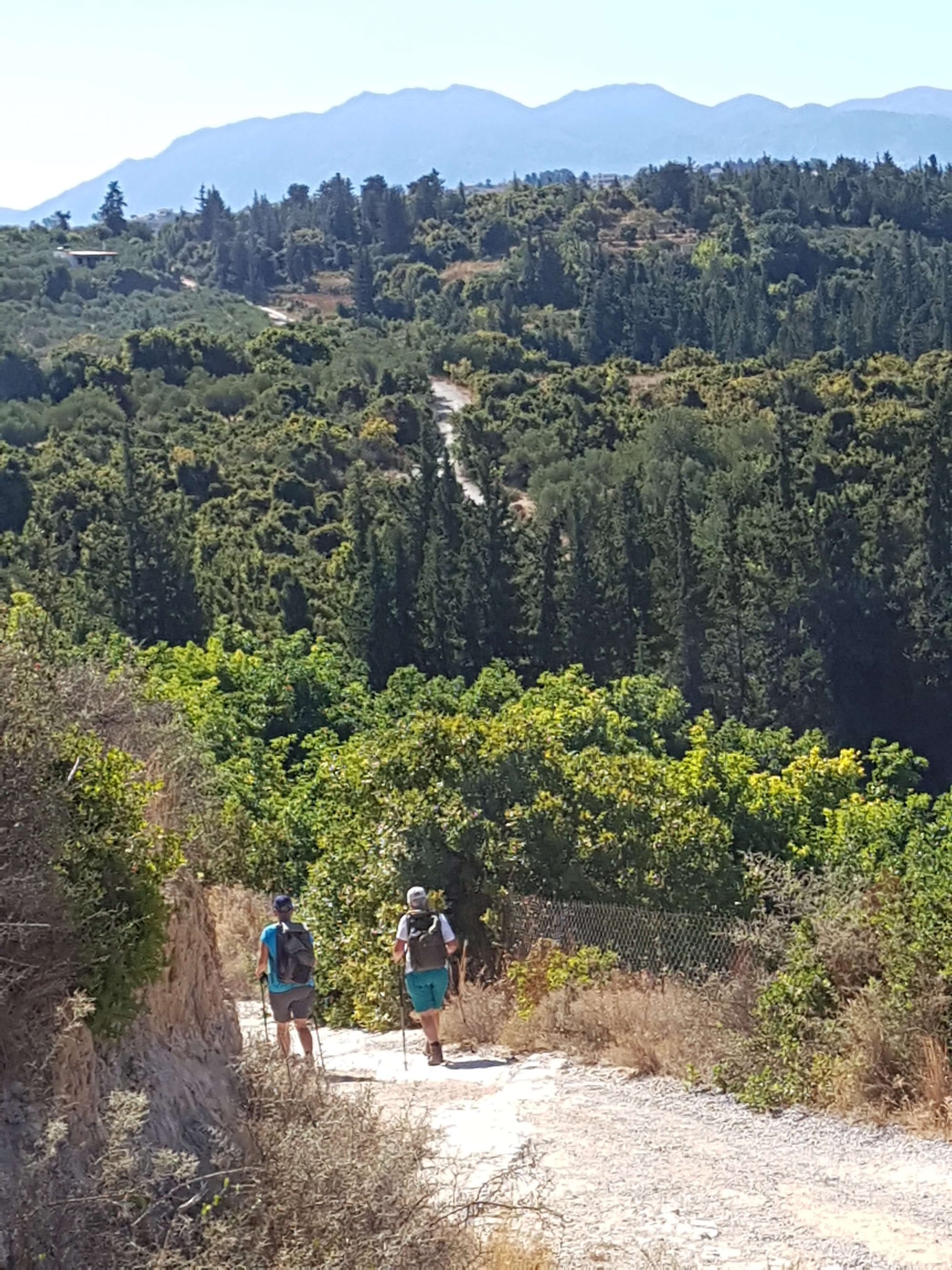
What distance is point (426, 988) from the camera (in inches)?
374

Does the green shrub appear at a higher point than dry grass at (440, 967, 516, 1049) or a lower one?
higher

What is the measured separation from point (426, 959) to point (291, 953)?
0.90 m

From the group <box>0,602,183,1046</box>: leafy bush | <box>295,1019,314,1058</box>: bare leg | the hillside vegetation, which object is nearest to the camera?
<box>0,602,183,1046</box>: leafy bush

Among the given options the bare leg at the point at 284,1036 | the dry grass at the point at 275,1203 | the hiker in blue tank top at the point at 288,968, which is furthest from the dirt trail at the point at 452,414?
the dry grass at the point at 275,1203

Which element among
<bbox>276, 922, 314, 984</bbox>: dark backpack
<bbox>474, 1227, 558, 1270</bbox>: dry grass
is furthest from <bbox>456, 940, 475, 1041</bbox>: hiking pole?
<bbox>474, 1227, 558, 1270</bbox>: dry grass

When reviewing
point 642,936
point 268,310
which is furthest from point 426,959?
point 268,310

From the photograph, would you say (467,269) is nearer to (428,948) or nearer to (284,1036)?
(428,948)

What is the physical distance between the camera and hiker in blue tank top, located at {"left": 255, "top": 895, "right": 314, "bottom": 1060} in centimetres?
895

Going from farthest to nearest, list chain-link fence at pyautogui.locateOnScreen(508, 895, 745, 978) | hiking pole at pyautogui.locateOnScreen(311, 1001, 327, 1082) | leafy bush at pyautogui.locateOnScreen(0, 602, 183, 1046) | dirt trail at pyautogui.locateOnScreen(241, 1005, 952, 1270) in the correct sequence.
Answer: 1. chain-link fence at pyautogui.locateOnScreen(508, 895, 745, 978)
2. hiking pole at pyautogui.locateOnScreen(311, 1001, 327, 1082)
3. dirt trail at pyautogui.locateOnScreen(241, 1005, 952, 1270)
4. leafy bush at pyautogui.locateOnScreen(0, 602, 183, 1046)

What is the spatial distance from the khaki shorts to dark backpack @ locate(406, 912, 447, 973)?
2.39 feet

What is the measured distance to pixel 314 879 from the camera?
1314cm

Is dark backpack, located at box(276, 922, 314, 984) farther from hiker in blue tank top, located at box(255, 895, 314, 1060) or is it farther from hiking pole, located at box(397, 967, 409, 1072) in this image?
hiking pole, located at box(397, 967, 409, 1072)

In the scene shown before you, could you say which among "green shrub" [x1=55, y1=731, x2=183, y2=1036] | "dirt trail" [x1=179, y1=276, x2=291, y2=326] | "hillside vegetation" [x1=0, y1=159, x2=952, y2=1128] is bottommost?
"hillside vegetation" [x1=0, y1=159, x2=952, y2=1128]

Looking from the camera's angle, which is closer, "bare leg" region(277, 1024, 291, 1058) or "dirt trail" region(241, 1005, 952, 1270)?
"dirt trail" region(241, 1005, 952, 1270)
